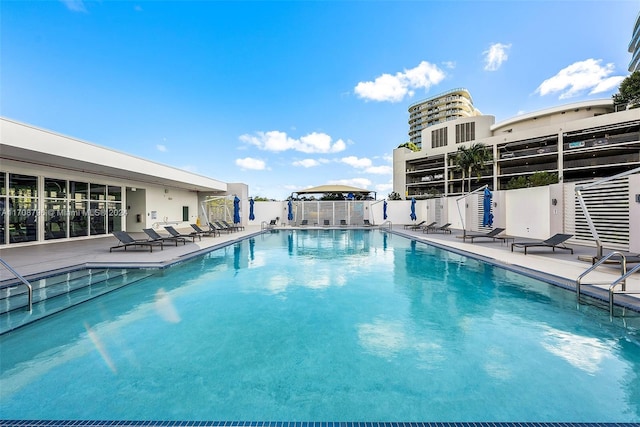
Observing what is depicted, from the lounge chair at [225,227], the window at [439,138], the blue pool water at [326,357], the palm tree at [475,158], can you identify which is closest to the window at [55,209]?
the lounge chair at [225,227]

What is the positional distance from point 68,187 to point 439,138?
43771 mm

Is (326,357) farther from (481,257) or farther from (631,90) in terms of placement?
(631,90)

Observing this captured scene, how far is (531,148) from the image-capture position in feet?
116

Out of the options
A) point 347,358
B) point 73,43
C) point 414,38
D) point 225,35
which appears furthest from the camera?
point 414,38

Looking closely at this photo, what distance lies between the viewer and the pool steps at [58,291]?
170 inches

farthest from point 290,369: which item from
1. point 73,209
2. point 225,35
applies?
point 225,35

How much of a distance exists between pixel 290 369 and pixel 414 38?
70.8ft

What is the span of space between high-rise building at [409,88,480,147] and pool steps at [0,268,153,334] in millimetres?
67117

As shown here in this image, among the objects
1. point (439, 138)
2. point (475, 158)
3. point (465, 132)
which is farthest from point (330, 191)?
point (465, 132)

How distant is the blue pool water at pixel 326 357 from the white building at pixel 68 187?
5.67 m

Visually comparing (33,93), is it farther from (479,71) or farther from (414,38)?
(479,71)

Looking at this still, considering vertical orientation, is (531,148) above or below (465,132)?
below

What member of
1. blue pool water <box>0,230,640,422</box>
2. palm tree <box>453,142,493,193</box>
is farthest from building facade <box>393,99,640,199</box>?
blue pool water <box>0,230,640,422</box>

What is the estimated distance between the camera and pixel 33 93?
14.2 m
